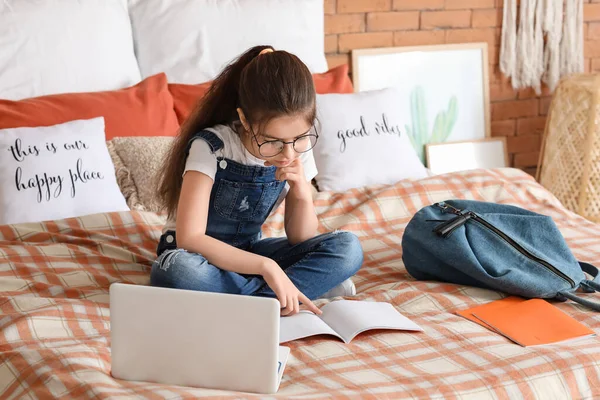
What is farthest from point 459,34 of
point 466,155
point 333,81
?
point 333,81

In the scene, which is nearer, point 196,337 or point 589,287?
point 196,337

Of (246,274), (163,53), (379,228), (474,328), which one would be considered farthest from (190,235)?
(163,53)

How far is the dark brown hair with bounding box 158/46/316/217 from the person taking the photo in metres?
1.55

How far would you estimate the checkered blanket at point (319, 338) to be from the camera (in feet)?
4.25

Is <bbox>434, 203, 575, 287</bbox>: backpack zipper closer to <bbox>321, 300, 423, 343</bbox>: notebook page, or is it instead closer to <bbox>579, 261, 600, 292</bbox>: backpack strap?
<bbox>579, 261, 600, 292</bbox>: backpack strap

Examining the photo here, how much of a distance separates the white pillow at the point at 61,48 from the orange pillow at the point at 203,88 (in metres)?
0.14

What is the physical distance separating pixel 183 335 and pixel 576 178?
7.39 feet

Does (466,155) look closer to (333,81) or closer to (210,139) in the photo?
(333,81)

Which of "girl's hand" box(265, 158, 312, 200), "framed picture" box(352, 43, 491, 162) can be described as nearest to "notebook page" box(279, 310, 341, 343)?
"girl's hand" box(265, 158, 312, 200)

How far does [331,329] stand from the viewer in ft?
4.94

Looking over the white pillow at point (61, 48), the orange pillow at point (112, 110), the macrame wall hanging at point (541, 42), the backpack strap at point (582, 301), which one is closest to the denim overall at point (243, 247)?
the backpack strap at point (582, 301)

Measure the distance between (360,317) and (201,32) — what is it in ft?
4.56

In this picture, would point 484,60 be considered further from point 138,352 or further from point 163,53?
point 138,352

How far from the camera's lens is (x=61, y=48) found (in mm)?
2396
